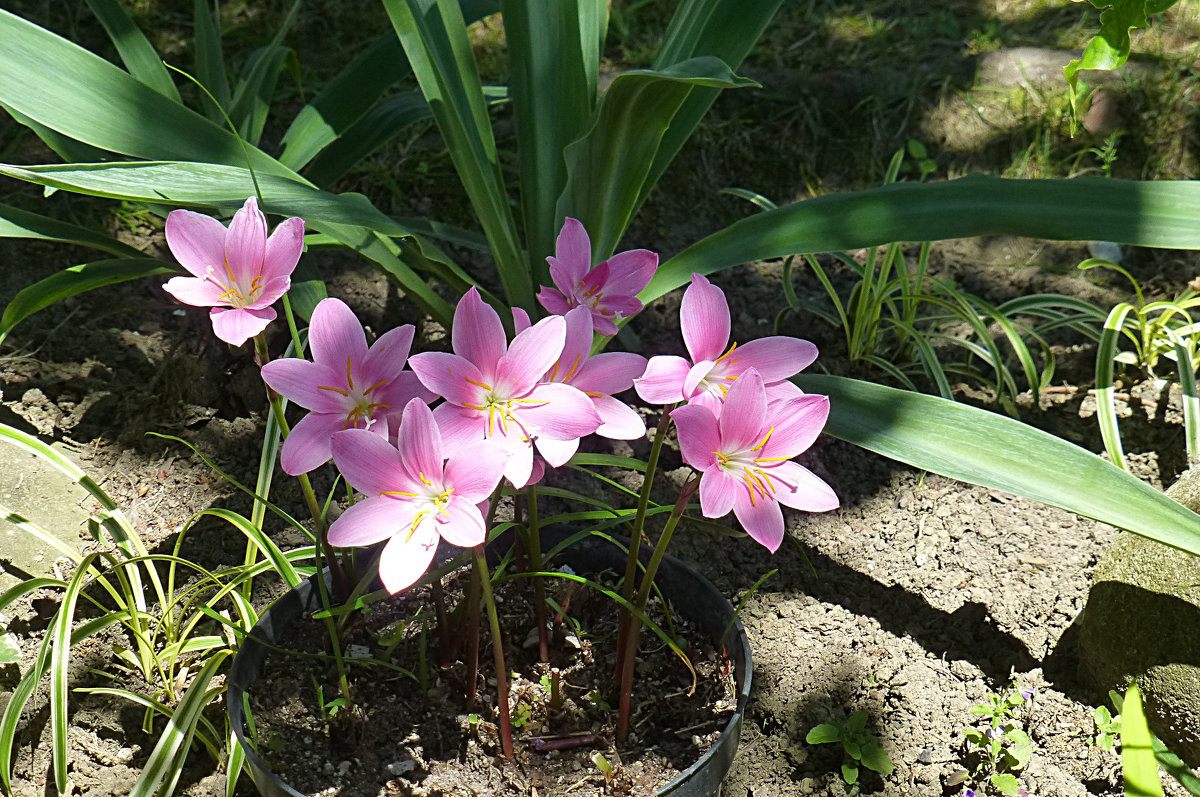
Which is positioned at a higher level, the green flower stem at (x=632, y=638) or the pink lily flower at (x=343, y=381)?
the pink lily flower at (x=343, y=381)

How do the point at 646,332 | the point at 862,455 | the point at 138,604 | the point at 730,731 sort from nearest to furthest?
1. the point at 730,731
2. the point at 138,604
3. the point at 862,455
4. the point at 646,332

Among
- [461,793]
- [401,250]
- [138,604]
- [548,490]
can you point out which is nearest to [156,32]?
[401,250]

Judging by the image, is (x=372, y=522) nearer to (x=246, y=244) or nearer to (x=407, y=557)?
(x=407, y=557)

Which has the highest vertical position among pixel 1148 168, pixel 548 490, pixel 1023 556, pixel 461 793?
pixel 548 490

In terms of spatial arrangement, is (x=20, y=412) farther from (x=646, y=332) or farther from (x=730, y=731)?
(x=730, y=731)

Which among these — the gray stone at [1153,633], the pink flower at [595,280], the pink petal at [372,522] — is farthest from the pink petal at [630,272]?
the gray stone at [1153,633]

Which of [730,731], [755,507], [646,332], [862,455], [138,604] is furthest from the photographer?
[646,332]

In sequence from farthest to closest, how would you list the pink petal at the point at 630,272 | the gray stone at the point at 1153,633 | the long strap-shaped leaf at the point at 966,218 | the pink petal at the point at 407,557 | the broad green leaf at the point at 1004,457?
1. the gray stone at the point at 1153,633
2. the long strap-shaped leaf at the point at 966,218
3. the broad green leaf at the point at 1004,457
4. the pink petal at the point at 630,272
5. the pink petal at the point at 407,557

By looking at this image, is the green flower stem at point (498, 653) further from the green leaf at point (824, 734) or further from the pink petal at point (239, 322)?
the green leaf at point (824, 734)
